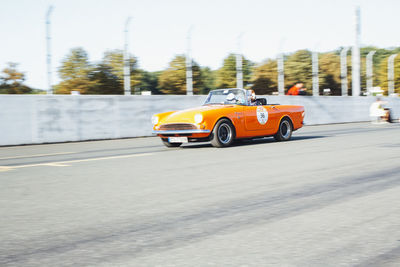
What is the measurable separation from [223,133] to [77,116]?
19.2 ft

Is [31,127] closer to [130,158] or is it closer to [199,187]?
[130,158]

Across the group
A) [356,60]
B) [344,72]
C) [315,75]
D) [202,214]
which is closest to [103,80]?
[356,60]

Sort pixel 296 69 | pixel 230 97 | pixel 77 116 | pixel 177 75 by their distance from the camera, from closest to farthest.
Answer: pixel 230 97
pixel 77 116
pixel 177 75
pixel 296 69

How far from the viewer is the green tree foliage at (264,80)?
73500 millimetres

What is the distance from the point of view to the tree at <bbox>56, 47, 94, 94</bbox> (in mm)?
61072

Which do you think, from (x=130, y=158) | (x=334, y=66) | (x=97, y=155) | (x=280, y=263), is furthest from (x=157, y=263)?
(x=334, y=66)

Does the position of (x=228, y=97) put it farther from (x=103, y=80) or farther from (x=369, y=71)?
(x=103, y=80)

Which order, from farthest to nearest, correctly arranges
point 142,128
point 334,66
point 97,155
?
point 334,66, point 142,128, point 97,155

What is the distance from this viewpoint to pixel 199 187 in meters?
5.96

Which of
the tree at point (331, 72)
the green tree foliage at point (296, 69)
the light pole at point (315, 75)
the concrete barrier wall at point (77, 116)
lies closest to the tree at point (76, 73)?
the green tree foliage at point (296, 69)

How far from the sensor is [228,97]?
12492 millimetres

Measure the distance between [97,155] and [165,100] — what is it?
8.51m

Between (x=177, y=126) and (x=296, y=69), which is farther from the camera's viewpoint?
(x=296, y=69)

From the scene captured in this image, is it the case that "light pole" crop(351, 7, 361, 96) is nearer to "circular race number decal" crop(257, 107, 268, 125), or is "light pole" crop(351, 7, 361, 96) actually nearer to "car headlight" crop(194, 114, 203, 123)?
"circular race number decal" crop(257, 107, 268, 125)
